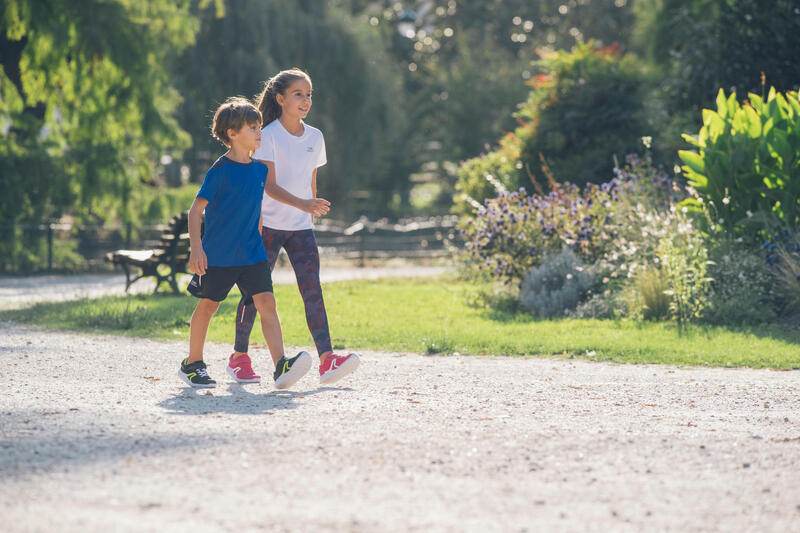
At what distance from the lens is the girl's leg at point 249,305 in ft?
20.7

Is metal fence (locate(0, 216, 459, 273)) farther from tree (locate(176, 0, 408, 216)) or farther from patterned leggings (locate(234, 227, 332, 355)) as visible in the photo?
patterned leggings (locate(234, 227, 332, 355))

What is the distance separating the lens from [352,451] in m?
4.36

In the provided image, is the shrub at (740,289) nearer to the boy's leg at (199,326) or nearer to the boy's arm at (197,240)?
the boy's leg at (199,326)

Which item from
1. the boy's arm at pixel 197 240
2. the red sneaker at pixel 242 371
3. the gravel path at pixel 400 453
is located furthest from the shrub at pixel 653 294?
the boy's arm at pixel 197 240

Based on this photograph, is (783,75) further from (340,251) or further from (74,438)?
(74,438)

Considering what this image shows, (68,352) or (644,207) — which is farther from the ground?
(644,207)

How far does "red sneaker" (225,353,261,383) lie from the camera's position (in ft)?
20.9

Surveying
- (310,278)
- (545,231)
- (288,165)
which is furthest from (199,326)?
(545,231)

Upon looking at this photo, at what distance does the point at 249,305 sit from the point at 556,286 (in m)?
5.61

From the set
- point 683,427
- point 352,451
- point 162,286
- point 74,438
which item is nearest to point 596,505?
point 352,451

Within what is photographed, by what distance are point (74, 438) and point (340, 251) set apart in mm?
19801

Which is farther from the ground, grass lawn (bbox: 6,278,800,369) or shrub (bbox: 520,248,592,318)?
shrub (bbox: 520,248,592,318)

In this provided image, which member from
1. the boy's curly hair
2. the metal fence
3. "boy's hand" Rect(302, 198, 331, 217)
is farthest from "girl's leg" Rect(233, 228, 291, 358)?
the metal fence

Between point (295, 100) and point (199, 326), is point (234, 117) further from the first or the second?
point (199, 326)
